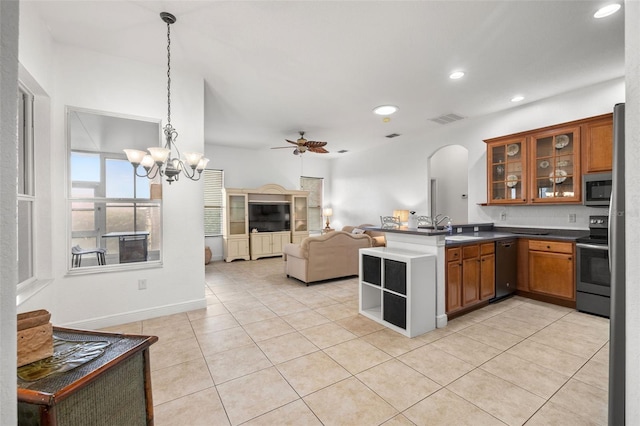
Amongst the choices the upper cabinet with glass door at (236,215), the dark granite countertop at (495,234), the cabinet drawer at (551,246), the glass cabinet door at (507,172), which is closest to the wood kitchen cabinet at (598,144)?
the glass cabinet door at (507,172)

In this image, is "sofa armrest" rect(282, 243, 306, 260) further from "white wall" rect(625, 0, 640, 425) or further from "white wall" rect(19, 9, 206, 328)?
"white wall" rect(625, 0, 640, 425)

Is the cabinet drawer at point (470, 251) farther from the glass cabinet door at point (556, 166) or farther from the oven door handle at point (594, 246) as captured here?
the glass cabinet door at point (556, 166)

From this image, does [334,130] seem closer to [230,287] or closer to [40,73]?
[230,287]

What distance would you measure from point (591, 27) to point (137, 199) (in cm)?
504

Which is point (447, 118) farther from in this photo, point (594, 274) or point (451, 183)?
point (594, 274)

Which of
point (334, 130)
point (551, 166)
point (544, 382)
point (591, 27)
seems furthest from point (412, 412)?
point (334, 130)

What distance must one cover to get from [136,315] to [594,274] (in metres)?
5.36

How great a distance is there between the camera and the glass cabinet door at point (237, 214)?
7.23 m

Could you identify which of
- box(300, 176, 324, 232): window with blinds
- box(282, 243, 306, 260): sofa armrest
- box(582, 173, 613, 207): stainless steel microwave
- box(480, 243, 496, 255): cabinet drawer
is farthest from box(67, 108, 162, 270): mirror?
box(300, 176, 324, 232): window with blinds

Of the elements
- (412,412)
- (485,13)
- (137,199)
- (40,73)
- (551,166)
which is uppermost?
(485,13)

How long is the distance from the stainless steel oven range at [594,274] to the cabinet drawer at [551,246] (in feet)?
0.39

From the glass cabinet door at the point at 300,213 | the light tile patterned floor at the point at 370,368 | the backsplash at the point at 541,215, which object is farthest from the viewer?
the glass cabinet door at the point at 300,213

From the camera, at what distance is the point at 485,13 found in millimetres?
2475

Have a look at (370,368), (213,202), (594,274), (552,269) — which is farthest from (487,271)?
(213,202)
